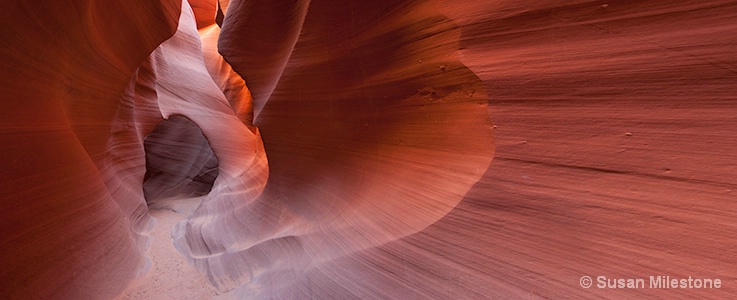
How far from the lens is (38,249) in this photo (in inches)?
80.4

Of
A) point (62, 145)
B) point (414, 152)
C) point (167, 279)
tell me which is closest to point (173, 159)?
point (167, 279)

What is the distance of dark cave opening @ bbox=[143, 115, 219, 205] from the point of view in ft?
23.9

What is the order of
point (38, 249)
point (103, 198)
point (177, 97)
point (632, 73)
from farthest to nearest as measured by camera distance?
point (177, 97), point (103, 198), point (38, 249), point (632, 73)

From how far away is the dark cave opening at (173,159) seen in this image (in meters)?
7.29

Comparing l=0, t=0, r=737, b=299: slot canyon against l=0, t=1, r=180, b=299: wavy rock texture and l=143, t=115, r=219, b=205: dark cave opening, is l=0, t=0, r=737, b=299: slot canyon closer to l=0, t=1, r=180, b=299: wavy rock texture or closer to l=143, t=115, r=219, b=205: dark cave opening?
l=0, t=1, r=180, b=299: wavy rock texture

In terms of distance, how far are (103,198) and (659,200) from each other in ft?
12.4

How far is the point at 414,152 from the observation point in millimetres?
1985

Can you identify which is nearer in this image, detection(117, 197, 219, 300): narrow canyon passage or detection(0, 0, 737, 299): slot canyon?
detection(0, 0, 737, 299): slot canyon

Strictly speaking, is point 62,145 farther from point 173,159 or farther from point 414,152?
point 173,159

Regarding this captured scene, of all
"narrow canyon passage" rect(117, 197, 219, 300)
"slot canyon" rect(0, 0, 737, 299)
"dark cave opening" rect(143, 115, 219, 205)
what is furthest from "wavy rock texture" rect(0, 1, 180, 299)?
"dark cave opening" rect(143, 115, 219, 205)

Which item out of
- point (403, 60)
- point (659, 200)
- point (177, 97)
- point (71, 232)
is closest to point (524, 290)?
point (659, 200)

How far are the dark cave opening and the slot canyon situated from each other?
3518mm

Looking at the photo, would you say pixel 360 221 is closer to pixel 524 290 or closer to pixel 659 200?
pixel 524 290

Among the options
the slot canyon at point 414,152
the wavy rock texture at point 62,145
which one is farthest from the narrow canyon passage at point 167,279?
the wavy rock texture at point 62,145
